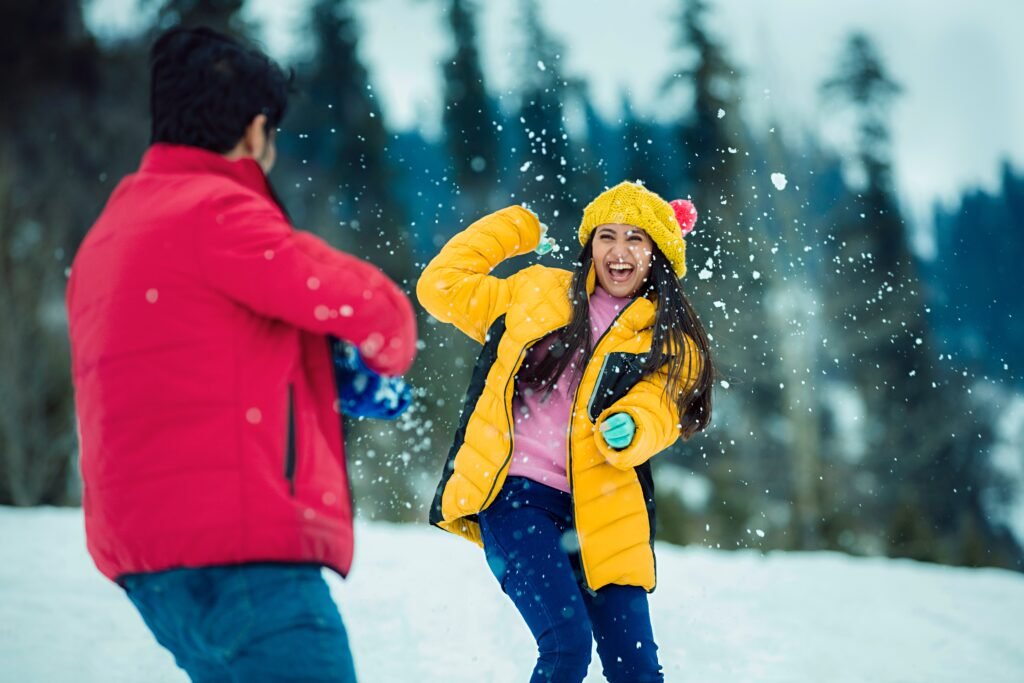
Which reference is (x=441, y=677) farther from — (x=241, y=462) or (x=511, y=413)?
(x=241, y=462)

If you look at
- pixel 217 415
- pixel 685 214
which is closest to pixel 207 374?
pixel 217 415

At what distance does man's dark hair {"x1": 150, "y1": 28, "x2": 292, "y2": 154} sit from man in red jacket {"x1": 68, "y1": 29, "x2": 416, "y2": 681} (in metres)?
0.06

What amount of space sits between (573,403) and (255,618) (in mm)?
1586

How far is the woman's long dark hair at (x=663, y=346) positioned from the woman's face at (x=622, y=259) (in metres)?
0.04

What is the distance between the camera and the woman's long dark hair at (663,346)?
130 inches

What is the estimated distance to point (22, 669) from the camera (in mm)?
4508

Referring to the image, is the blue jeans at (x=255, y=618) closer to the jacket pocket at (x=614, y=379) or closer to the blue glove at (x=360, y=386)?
the blue glove at (x=360, y=386)

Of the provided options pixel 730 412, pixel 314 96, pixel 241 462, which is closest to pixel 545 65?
pixel 314 96

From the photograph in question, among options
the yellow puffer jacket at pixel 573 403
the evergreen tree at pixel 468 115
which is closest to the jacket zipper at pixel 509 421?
the yellow puffer jacket at pixel 573 403

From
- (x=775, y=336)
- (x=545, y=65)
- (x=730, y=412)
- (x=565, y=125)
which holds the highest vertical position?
(x=545, y=65)

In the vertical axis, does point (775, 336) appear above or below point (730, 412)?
above

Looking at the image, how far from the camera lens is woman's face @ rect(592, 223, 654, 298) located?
3.49 meters

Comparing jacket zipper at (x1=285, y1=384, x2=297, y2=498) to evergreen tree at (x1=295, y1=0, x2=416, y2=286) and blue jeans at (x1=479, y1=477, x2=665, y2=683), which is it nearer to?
blue jeans at (x1=479, y1=477, x2=665, y2=683)

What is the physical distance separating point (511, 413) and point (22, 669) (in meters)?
2.78
